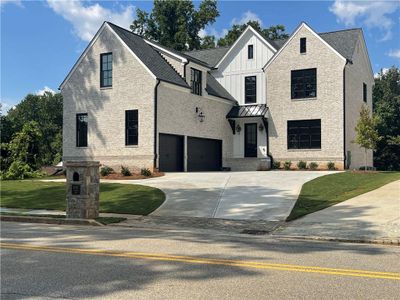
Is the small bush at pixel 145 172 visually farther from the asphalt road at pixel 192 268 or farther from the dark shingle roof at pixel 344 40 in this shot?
the dark shingle roof at pixel 344 40

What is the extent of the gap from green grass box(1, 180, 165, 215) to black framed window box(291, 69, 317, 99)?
15.1 meters

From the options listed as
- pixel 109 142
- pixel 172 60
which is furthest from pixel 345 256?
pixel 172 60

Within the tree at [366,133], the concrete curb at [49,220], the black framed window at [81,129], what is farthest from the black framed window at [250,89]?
the concrete curb at [49,220]

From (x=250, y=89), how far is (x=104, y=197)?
18.2 m

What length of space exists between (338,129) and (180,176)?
11.3 metres

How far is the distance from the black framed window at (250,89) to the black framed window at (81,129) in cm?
1186

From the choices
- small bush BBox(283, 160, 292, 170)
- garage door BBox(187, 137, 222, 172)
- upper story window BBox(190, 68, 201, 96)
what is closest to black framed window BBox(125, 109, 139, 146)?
garage door BBox(187, 137, 222, 172)

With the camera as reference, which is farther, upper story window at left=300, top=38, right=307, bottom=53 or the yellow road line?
upper story window at left=300, top=38, right=307, bottom=53

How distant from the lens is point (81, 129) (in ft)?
98.7

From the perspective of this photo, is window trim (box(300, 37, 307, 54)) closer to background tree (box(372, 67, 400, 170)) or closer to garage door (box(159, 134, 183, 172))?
garage door (box(159, 134, 183, 172))

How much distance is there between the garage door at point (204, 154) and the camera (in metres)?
30.2

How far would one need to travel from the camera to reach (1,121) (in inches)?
1628

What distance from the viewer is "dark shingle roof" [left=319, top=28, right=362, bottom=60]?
1228 inches

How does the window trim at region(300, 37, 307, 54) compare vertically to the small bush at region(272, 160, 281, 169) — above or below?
above
